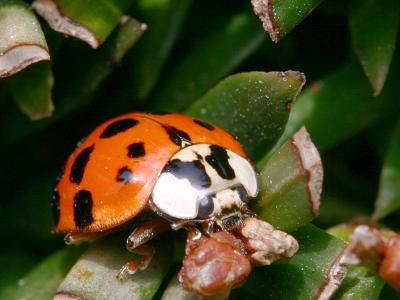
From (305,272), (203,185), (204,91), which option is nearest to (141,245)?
(203,185)

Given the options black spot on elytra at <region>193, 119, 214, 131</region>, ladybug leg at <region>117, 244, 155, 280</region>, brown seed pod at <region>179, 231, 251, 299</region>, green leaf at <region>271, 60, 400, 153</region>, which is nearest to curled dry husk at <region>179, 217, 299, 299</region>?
brown seed pod at <region>179, 231, 251, 299</region>

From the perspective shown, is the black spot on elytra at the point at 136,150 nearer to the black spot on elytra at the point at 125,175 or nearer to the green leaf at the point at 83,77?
the black spot on elytra at the point at 125,175

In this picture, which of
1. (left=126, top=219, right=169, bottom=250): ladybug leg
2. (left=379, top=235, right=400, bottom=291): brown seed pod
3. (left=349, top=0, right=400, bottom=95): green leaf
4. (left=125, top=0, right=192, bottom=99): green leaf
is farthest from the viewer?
(left=125, top=0, right=192, bottom=99): green leaf

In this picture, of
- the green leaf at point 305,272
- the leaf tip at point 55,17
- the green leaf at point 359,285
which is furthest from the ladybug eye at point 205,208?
the leaf tip at point 55,17

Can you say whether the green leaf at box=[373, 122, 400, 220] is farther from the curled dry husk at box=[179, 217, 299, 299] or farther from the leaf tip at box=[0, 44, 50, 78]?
the leaf tip at box=[0, 44, 50, 78]

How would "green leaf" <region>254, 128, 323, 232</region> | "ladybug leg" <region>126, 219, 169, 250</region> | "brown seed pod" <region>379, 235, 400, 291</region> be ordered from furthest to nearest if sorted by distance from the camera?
1. "ladybug leg" <region>126, 219, 169, 250</region>
2. "green leaf" <region>254, 128, 323, 232</region>
3. "brown seed pod" <region>379, 235, 400, 291</region>

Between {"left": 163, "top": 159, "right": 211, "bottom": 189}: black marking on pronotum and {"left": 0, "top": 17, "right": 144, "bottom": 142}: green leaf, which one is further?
{"left": 0, "top": 17, "right": 144, "bottom": 142}: green leaf

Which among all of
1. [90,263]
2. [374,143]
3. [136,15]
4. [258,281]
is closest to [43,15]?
[136,15]
